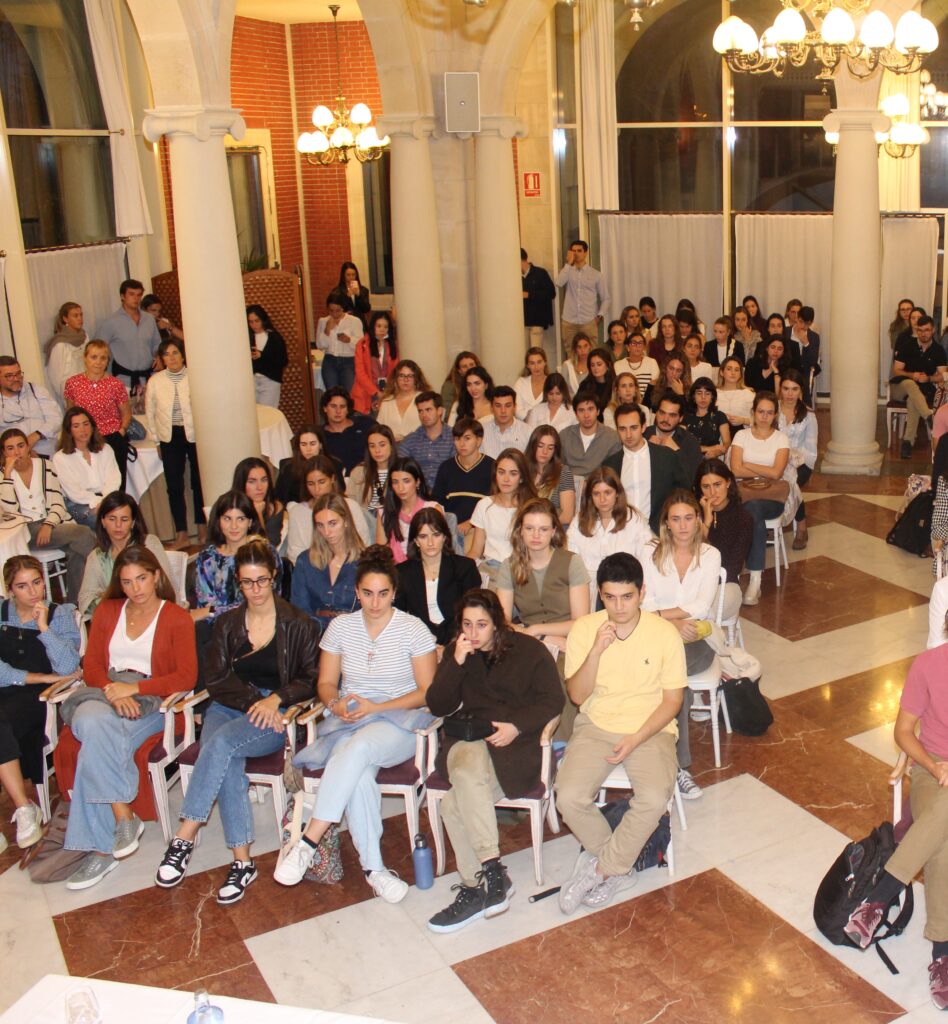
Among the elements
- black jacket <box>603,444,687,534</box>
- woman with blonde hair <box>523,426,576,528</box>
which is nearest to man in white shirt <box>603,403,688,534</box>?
black jacket <box>603,444,687,534</box>

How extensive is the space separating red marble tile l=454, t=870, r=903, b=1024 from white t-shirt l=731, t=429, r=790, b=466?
3733 mm

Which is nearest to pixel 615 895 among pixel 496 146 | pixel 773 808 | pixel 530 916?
pixel 530 916

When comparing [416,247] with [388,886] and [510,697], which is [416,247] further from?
[388,886]

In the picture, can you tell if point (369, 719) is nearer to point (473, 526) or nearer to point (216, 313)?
point (473, 526)

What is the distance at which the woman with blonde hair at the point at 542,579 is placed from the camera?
5402 millimetres

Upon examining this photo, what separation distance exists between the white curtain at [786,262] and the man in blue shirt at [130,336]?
20.6ft

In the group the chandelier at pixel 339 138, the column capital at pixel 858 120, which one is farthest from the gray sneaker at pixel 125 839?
the chandelier at pixel 339 138

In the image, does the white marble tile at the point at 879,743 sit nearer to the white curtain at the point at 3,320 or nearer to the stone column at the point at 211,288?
the stone column at the point at 211,288

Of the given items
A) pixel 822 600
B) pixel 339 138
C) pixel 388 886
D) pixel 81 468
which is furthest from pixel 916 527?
pixel 339 138

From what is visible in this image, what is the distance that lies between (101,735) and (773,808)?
2741 mm

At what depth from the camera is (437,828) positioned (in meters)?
4.86

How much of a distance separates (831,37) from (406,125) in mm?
3859

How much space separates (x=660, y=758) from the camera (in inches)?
184

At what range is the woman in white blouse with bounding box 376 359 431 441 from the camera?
8344mm
